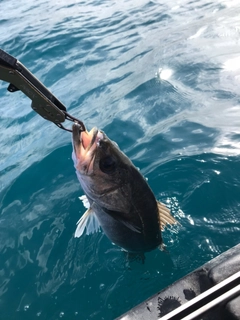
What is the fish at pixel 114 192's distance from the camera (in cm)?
304

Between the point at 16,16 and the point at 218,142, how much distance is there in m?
15.4

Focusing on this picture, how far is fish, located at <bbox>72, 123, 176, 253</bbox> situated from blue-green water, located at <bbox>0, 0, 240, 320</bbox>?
97cm

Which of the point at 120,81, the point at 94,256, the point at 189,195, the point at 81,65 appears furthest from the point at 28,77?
the point at 81,65

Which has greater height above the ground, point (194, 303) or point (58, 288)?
point (194, 303)

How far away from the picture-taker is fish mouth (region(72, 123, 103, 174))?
9.89 ft

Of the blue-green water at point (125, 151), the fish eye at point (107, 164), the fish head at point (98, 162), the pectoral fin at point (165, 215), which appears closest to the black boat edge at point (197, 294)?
the pectoral fin at point (165, 215)

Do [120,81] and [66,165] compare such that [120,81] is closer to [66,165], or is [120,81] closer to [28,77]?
[66,165]

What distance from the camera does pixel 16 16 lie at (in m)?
18.2

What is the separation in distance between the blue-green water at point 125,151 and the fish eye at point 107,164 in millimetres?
1698

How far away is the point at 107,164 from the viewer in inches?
121

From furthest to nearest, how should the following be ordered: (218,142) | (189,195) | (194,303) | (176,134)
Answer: (176,134)
(218,142)
(189,195)
(194,303)

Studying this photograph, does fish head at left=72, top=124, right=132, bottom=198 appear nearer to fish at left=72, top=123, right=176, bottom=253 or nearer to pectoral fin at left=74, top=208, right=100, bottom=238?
fish at left=72, top=123, right=176, bottom=253

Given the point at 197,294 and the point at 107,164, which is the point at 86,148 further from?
the point at 197,294

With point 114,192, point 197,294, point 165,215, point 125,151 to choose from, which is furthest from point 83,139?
point 125,151
